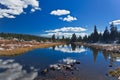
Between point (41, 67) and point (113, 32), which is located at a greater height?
point (113, 32)

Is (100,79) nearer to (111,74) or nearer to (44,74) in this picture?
(111,74)

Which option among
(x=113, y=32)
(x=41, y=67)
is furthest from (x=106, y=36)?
(x=41, y=67)

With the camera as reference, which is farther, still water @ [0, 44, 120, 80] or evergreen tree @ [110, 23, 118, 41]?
evergreen tree @ [110, 23, 118, 41]

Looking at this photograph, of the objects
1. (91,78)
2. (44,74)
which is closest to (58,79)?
(44,74)

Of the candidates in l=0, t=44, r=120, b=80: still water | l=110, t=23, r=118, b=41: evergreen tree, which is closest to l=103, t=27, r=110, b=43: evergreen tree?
l=110, t=23, r=118, b=41: evergreen tree

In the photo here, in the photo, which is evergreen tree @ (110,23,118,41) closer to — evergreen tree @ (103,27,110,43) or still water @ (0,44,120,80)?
evergreen tree @ (103,27,110,43)

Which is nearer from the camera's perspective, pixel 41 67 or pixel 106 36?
pixel 41 67

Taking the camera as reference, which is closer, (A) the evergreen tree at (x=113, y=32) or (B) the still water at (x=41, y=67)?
(B) the still water at (x=41, y=67)

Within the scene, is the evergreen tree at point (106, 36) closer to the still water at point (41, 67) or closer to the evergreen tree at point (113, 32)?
the evergreen tree at point (113, 32)

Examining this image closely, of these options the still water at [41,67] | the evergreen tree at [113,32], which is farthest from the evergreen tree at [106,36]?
the still water at [41,67]

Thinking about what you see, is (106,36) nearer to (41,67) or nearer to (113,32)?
(113,32)

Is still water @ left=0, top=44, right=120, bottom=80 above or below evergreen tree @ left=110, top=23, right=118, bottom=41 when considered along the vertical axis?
below

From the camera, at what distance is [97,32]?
144 metres

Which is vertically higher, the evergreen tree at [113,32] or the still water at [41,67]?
the evergreen tree at [113,32]
